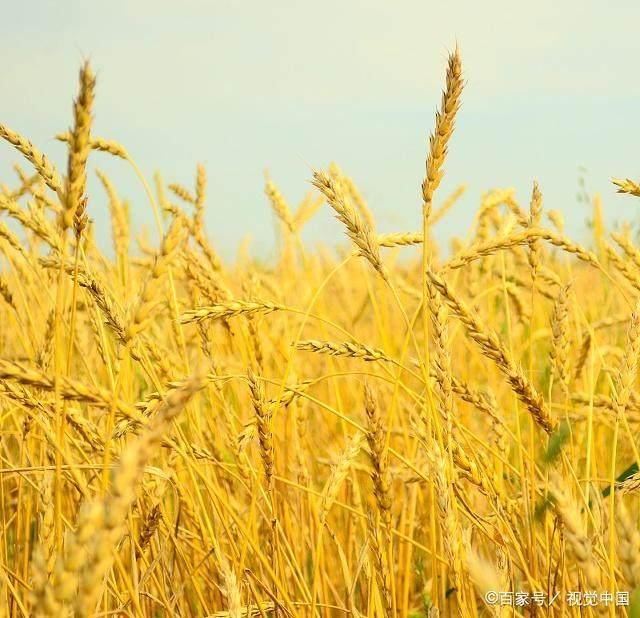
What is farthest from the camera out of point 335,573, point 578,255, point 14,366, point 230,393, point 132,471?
point 230,393

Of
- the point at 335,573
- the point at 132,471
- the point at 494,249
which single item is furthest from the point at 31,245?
the point at 132,471

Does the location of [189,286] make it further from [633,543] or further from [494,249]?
[633,543]

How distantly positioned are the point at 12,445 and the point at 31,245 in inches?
32.2

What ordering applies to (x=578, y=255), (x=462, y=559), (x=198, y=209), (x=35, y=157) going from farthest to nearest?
(x=198, y=209) < (x=578, y=255) < (x=35, y=157) < (x=462, y=559)

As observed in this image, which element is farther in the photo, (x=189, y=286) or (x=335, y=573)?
(x=189, y=286)

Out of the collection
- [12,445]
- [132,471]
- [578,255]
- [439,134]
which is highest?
[439,134]

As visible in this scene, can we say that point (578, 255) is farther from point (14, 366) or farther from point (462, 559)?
point (14, 366)

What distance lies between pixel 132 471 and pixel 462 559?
0.67 meters

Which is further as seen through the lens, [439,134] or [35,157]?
[35,157]

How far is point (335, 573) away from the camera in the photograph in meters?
1.98

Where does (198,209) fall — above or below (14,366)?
above

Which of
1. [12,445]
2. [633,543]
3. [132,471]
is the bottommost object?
[12,445]

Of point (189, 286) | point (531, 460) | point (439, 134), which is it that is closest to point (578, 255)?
point (531, 460)

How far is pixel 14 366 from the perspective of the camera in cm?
80
